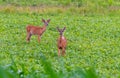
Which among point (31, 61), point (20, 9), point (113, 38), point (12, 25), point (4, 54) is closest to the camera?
point (31, 61)

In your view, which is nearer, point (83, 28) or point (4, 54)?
point (4, 54)

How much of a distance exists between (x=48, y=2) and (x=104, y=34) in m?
8.16

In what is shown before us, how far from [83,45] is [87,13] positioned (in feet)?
27.4

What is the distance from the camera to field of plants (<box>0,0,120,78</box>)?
1191 centimetres

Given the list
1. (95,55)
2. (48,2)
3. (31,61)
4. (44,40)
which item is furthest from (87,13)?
(31,61)

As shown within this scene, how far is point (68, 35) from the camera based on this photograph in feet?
55.8

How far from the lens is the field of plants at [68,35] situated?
11915 mm

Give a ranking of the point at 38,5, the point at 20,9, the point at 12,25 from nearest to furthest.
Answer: the point at 12,25
the point at 20,9
the point at 38,5

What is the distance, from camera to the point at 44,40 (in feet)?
51.3

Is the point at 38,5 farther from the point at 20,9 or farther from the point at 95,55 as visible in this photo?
the point at 95,55

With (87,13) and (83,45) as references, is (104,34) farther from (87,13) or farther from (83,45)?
(87,13)

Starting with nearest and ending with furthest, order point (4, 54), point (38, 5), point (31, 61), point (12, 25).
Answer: point (31, 61), point (4, 54), point (12, 25), point (38, 5)

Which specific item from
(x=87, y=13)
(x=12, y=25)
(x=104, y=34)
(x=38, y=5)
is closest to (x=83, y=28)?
(x=104, y=34)

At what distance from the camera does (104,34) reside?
1733cm
